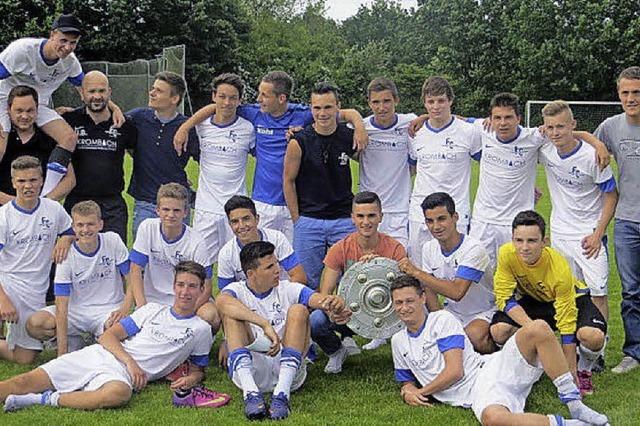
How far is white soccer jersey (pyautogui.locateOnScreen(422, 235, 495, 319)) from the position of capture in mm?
5723

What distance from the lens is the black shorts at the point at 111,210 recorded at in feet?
22.7

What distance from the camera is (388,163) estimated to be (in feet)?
22.6

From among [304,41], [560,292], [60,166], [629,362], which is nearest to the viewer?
[560,292]

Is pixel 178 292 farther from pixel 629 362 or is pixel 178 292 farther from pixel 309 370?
pixel 629 362

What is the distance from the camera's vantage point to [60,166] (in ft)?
21.6

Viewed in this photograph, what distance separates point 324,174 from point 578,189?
1.93m

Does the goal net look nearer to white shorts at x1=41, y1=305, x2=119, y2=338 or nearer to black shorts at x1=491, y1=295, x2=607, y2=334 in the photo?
black shorts at x1=491, y1=295, x2=607, y2=334

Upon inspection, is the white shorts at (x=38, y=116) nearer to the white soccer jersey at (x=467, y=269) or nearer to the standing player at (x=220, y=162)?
the standing player at (x=220, y=162)

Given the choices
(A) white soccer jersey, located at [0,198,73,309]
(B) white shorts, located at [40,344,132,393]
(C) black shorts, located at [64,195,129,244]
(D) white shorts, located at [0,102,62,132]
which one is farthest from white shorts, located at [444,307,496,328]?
(D) white shorts, located at [0,102,62,132]

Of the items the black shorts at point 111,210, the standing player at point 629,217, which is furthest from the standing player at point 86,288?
the standing player at point 629,217

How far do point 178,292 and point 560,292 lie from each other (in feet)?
8.34

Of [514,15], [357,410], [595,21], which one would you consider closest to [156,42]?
[514,15]

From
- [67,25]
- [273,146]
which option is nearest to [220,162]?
[273,146]

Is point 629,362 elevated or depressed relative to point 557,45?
depressed
